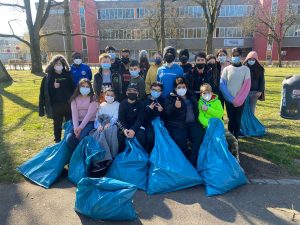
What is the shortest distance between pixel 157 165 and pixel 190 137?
881mm

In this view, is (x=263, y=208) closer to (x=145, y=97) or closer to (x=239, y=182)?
(x=239, y=182)

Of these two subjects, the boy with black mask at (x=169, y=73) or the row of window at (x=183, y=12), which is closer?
the boy with black mask at (x=169, y=73)

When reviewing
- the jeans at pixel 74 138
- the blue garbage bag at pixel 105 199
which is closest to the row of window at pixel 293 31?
the jeans at pixel 74 138

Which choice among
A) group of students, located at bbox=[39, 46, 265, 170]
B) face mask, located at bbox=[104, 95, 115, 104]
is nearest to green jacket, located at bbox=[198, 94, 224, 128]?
group of students, located at bbox=[39, 46, 265, 170]

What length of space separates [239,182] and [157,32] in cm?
3595

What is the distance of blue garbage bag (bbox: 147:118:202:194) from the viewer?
11.8 feet

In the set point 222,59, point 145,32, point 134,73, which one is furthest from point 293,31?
point 134,73

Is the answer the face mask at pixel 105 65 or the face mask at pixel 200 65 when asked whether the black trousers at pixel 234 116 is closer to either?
the face mask at pixel 200 65

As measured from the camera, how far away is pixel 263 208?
10.6 ft

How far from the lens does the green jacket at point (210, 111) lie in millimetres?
4262

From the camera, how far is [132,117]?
428 centimetres

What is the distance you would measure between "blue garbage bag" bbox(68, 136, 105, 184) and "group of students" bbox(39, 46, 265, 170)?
0.58 ft

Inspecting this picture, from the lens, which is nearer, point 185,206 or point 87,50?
point 185,206

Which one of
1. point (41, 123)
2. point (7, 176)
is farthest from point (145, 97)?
point (41, 123)
